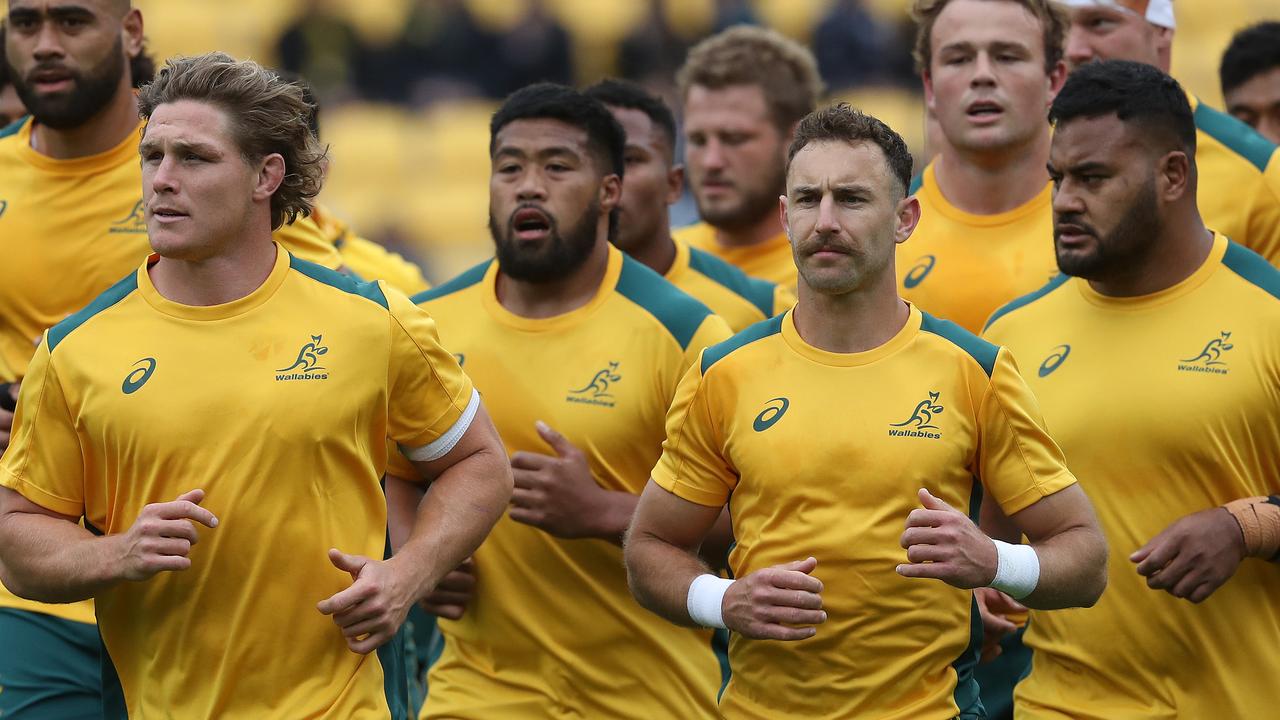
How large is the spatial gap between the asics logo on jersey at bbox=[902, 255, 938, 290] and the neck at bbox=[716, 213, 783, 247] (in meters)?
1.46

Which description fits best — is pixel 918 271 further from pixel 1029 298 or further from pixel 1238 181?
pixel 1238 181

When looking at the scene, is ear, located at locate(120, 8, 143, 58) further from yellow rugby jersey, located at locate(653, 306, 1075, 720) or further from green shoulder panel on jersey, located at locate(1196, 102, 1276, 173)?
green shoulder panel on jersey, located at locate(1196, 102, 1276, 173)

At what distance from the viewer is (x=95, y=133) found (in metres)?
6.86

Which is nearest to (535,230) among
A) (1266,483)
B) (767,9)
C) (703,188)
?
(703,188)

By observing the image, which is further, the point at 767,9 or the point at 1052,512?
the point at 767,9

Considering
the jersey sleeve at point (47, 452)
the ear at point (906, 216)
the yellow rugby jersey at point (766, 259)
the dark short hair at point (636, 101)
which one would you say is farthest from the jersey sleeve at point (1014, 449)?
the dark short hair at point (636, 101)

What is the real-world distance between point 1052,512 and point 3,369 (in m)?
3.81

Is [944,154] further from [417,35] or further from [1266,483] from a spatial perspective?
[417,35]

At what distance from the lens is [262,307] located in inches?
210

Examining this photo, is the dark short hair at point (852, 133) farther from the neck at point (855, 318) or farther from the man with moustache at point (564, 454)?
the man with moustache at point (564, 454)

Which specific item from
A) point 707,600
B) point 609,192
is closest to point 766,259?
point 609,192

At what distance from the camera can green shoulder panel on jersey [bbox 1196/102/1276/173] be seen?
273 inches

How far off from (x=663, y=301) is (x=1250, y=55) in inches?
139

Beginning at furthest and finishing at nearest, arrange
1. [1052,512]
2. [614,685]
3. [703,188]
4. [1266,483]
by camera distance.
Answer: [703,188] → [614,685] → [1266,483] → [1052,512]
